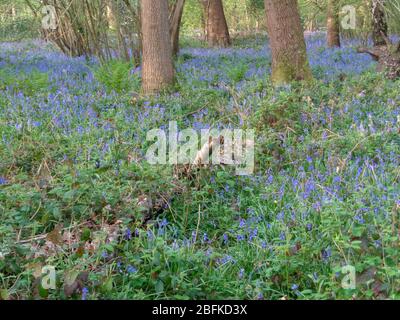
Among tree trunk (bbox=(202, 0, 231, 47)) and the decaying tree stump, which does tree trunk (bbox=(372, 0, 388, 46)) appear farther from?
tree trunk (bbox=(202, 0, 231, 47))

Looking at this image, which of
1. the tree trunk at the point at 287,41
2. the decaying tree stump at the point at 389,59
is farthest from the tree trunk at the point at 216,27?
the tree trunk at the point at 287,41

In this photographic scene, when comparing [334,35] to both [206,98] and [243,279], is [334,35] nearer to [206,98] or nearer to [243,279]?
[206,98]

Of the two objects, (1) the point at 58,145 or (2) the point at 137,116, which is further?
(2) the point at 137,116

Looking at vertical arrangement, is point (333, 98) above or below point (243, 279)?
above

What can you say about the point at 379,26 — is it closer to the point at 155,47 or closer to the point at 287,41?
the point at 287,41

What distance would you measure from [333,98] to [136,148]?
10.6 ft

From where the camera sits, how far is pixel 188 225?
4676 mm

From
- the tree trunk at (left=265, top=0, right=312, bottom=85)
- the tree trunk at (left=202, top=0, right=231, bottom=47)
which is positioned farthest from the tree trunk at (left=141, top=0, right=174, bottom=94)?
the tree trunk at (left=202, top=0, right=231, bottom=47)

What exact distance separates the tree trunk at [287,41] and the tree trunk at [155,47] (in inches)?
66.1

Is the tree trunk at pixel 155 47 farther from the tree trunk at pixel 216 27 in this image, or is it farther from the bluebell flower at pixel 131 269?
the tree trunk at pixel 216 27

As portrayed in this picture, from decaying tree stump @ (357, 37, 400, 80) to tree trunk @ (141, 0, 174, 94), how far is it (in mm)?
3635

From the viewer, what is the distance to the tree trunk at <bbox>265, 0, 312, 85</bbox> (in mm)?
8859

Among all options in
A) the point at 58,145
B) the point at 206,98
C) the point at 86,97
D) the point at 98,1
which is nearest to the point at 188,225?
the point at 58,145

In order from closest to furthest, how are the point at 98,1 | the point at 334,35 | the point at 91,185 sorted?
the point at 91,185, the point at 98,1, the point at 334,35
